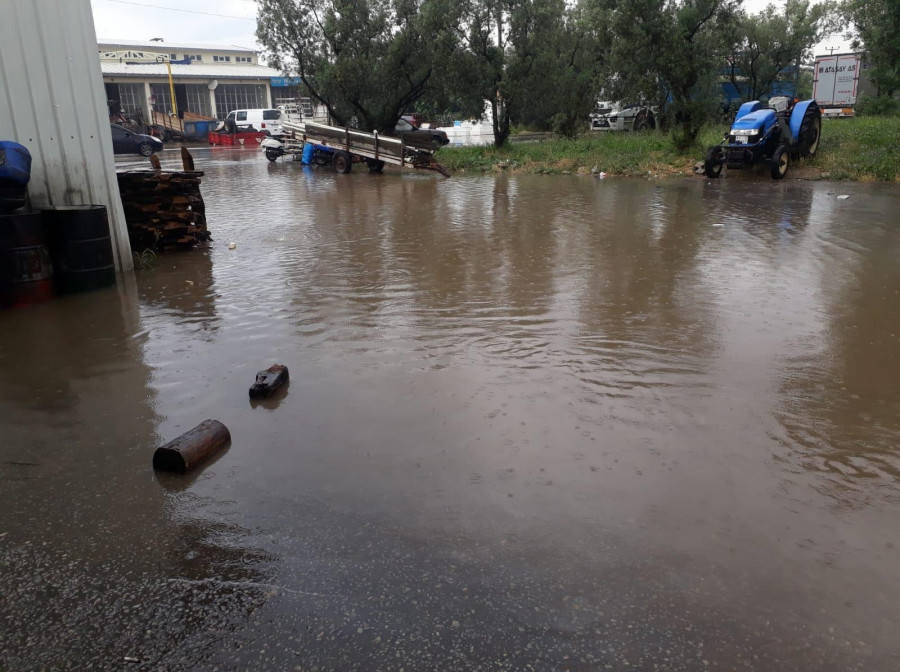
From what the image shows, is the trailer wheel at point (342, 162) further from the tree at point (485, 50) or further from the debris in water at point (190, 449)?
the debris in water at point (190, 449)

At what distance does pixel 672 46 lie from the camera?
1942cm

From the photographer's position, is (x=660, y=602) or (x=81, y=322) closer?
(x=660, y=602)

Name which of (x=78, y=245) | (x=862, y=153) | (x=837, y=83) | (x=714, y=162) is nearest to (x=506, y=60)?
(x=714, y=162)

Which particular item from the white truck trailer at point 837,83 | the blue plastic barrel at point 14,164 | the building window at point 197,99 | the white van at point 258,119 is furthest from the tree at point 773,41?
the building window at point 197,99

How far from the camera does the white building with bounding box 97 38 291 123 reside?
154 ft

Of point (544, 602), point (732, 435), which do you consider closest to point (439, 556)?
point (544, 602)

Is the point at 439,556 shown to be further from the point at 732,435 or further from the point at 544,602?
the point at 732,435

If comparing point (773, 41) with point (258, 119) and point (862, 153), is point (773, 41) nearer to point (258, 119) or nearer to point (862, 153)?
point (862, 153)

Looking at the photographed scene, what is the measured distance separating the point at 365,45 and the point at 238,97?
101 ft

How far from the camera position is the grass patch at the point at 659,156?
16.8m

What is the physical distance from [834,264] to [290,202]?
1058 centimetres

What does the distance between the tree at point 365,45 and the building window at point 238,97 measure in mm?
27508

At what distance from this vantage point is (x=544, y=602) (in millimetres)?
2652

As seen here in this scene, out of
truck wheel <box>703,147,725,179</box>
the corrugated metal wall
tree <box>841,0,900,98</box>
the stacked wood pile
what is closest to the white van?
truck wheel <box>703,147,725,179</box>
